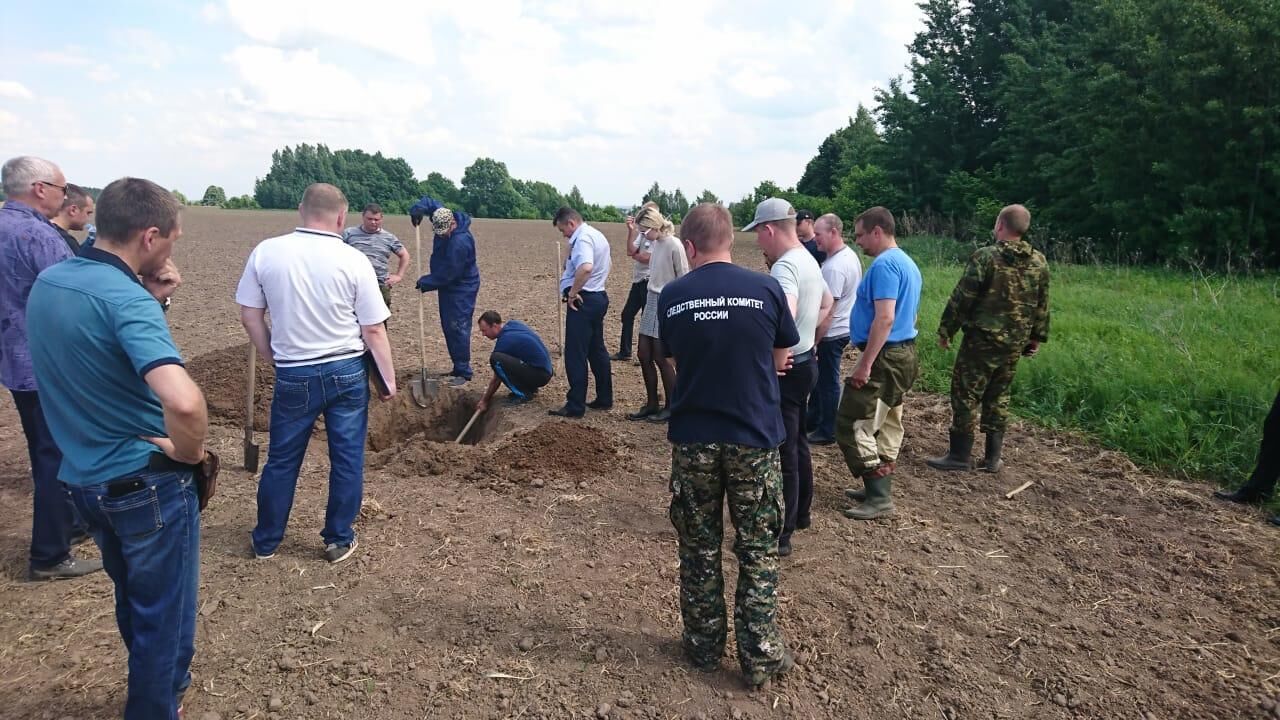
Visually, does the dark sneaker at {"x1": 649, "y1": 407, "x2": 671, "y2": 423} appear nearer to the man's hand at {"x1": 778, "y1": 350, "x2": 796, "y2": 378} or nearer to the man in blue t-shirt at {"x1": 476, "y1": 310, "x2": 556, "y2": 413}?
the man in blue t-shirt at {"x1": 476, "y1": 310, "x2": 556, "y2": 413}

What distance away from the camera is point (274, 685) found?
10.5 feet

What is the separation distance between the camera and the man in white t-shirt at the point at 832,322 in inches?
209

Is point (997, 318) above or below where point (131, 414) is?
above

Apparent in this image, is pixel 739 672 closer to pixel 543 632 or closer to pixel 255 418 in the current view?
pixel 543 632

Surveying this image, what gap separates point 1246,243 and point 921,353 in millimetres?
9728

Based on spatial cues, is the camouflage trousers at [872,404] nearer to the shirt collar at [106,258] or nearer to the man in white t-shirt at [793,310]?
the man in white t-shirt at [793,310]

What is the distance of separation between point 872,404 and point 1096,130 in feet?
57.7

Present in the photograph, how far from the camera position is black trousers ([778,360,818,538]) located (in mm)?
3973

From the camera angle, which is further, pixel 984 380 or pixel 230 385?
pixel 230 385

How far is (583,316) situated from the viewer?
678 cm

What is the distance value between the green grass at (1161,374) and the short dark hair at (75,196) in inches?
299

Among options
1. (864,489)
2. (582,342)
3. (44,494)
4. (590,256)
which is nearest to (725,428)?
(864,489)

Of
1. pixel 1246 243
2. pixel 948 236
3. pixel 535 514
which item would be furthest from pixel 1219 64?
pixel 535 514

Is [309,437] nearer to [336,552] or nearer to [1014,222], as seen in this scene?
[336,552]
